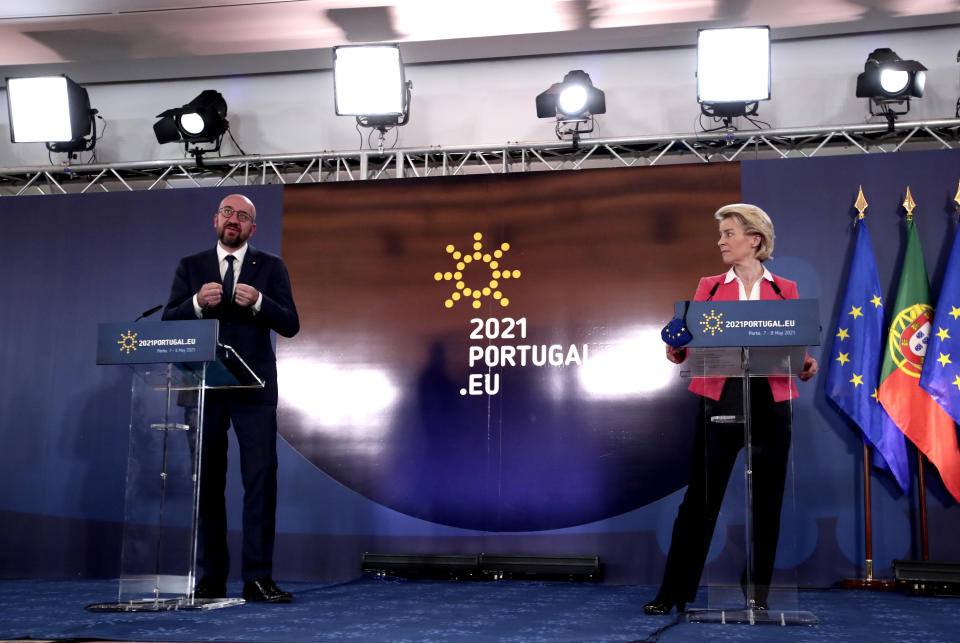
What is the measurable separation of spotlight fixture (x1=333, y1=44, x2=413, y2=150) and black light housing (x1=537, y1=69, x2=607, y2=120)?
93cm

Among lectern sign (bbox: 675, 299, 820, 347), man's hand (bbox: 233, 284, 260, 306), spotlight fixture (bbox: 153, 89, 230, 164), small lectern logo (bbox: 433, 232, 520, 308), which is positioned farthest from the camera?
spotlight fixture (bbox: 153, 89, 230, 164)

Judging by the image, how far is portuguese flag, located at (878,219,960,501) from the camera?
215 inches

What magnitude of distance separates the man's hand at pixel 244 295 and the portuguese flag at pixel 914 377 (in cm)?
356

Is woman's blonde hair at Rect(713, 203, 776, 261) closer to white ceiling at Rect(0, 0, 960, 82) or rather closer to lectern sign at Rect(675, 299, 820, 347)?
lectern sign at Rect(675, 299, 820, 347)

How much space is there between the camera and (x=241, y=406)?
4.24m

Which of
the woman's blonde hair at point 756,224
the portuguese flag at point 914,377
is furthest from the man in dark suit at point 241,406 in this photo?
the portuguese flag at point 914,377

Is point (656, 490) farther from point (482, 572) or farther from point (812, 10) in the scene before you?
point (812, 10)

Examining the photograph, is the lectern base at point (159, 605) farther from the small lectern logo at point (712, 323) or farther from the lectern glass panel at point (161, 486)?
the small lectern logo at point (712, 323)

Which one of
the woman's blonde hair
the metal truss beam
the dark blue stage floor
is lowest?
the dark blue stage floor

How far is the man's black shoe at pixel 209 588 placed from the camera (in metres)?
4.10

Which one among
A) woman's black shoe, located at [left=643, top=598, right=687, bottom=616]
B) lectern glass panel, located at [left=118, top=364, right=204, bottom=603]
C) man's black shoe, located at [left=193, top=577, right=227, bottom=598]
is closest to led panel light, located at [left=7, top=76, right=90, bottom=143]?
lectern glass panel, located at [left=118, top=364, right=204, bottom=603]

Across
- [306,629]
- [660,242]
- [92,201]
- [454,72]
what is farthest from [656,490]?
[92,201]

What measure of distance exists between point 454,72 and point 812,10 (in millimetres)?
2434

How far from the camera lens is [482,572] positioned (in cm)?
560
